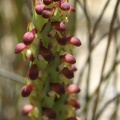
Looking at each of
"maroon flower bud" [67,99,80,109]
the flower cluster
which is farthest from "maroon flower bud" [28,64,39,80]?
"maroon flower bud" [67,99,80,109]

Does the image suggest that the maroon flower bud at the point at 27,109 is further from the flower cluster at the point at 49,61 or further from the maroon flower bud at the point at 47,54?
the maroon flower bud at the point at 47,54

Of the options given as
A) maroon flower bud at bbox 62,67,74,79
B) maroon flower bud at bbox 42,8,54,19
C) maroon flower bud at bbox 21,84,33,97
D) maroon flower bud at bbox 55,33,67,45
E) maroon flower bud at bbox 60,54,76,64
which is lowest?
maroon flower bud at bbox 21,84,33,97

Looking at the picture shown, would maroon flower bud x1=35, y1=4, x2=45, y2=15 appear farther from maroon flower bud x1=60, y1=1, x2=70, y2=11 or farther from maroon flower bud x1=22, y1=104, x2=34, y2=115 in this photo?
maroon flower bud x1=22, y1=104, x2=34, y2=115

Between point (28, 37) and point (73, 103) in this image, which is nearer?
point (28, 37)

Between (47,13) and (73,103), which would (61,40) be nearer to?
(47,13)

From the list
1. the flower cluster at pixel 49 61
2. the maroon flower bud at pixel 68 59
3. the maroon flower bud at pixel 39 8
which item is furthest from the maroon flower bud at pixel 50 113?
the maroon flower bud at pixel 39 8

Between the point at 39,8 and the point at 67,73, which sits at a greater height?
the point at 39,8

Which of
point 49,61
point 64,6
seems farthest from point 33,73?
point 64,6
